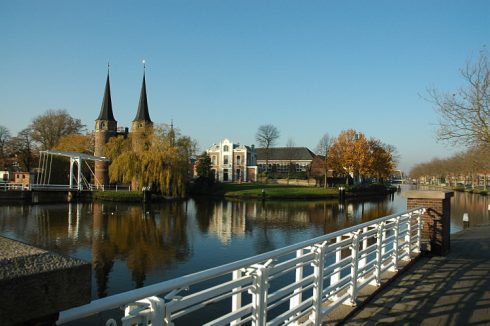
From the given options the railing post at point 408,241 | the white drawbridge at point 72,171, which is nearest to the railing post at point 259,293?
the railing post at point 408,241

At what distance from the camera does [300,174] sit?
68.2m

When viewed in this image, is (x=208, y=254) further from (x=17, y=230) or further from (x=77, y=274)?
(x=77, y=274)

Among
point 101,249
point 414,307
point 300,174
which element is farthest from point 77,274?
point 300,174

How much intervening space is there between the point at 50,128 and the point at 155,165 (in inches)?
1057

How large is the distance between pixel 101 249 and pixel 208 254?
475 cm

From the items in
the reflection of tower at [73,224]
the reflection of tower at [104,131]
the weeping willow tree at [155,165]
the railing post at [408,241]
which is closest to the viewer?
the railing post at [408,241]

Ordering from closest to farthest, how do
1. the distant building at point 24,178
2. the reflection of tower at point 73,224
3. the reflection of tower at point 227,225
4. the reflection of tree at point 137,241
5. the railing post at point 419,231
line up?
the railing post at point 419,231, the reflection of tree at point 137,241, the reflection of tower at point 73,224, the reflection of tower at point 227,225, the distant building at point 24,178

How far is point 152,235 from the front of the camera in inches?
829

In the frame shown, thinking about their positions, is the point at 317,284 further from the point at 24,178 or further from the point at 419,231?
the point at 24,178

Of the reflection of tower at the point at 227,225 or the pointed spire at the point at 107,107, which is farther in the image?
the pointed spire at the point at 107,107

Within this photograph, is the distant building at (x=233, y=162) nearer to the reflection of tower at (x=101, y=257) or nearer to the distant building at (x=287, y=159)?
the distant building at (x=287, y=159)

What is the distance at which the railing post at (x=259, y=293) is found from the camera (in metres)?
3.17

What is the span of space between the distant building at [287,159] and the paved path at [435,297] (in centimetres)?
7119

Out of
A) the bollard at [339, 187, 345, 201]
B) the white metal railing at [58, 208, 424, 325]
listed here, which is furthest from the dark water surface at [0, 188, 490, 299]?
the bollard at [339, 187, 345, 201]
